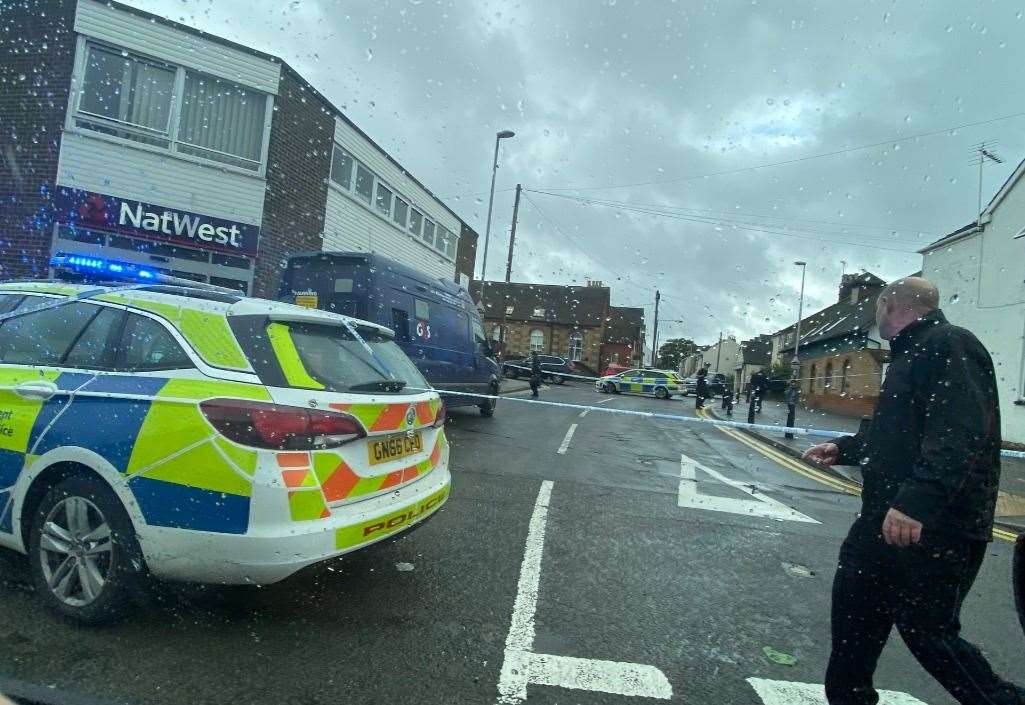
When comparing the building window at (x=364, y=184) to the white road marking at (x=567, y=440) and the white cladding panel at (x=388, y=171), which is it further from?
the white road marking at (x=567, y=440)

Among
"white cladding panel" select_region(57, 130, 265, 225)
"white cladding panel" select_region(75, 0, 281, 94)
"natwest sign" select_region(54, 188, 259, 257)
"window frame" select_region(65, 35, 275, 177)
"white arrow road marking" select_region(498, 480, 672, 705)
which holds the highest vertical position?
"white cladding panel" select_region(75, 0, 281, 94)

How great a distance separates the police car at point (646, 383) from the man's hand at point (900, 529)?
27.3m

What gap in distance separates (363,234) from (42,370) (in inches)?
521

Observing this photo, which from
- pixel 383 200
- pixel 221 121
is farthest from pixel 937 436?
pixel 383 200

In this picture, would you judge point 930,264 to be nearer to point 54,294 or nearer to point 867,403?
point 867,403

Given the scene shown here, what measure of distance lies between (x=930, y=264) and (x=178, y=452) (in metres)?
23.6

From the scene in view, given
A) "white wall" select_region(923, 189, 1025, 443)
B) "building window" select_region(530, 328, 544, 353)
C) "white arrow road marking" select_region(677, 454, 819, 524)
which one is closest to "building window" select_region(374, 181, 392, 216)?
"white arrow road marking" select_region(677, 454, 819, 524)

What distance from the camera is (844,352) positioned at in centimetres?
3128

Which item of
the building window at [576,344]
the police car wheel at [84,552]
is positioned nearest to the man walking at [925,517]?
the police car wheel at [84,552]

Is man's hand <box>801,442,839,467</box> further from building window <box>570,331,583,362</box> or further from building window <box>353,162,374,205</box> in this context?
building window <box>570,331,583,362</box>

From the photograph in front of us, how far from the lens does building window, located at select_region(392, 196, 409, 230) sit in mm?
17845

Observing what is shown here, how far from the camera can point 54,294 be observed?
3721mm

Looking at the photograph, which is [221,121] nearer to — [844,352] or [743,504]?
[743,504]

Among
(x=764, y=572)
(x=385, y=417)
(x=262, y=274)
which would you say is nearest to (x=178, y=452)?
(x=385, y=417)
